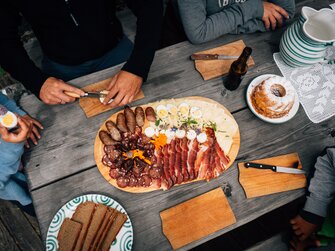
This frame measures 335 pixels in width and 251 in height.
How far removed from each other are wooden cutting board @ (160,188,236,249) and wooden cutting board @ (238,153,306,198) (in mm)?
138

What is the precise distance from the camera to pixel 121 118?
1482mm

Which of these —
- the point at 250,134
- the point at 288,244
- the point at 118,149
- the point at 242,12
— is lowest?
the point at 288,244

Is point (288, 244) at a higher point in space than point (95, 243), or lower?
lower

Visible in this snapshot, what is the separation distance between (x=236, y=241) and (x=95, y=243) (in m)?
1.39

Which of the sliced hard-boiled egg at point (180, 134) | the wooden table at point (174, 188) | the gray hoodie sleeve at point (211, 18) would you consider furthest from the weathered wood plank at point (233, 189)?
the gray hoodie sleeve at point (211, 18)

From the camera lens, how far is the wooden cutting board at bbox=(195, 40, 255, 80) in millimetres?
1641

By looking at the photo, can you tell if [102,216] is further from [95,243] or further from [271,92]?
A: [271,92]

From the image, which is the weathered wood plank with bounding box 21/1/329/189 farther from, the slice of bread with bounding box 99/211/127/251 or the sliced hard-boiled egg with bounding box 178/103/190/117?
the slice of bread with bounding box 99/211/127/251

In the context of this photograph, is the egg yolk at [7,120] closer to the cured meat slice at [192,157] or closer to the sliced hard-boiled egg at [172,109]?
the sliced hard-boiled egg at [172,109]

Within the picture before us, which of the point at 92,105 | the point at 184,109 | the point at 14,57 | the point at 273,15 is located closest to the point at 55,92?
the point at 92,105

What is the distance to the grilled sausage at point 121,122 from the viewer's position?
145 cm

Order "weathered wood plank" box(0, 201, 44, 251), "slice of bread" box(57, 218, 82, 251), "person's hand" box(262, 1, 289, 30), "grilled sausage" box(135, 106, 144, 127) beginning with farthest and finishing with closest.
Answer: "weathered wood plank" box(0, 201, 44, 251)
"person's hand" box(262, 1, 289, 30)
"grilled sausage" box(135, 106, 144, 127)
"slice of bread" box(57, 218, 82, 251)

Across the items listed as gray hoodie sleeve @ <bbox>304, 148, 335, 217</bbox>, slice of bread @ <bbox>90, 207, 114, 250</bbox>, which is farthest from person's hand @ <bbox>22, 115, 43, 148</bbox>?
gray hoodie sleeve @ <bbox>304, 148, 335, 217</bbox>

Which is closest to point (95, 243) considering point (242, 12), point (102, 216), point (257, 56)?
point (102, 216)
